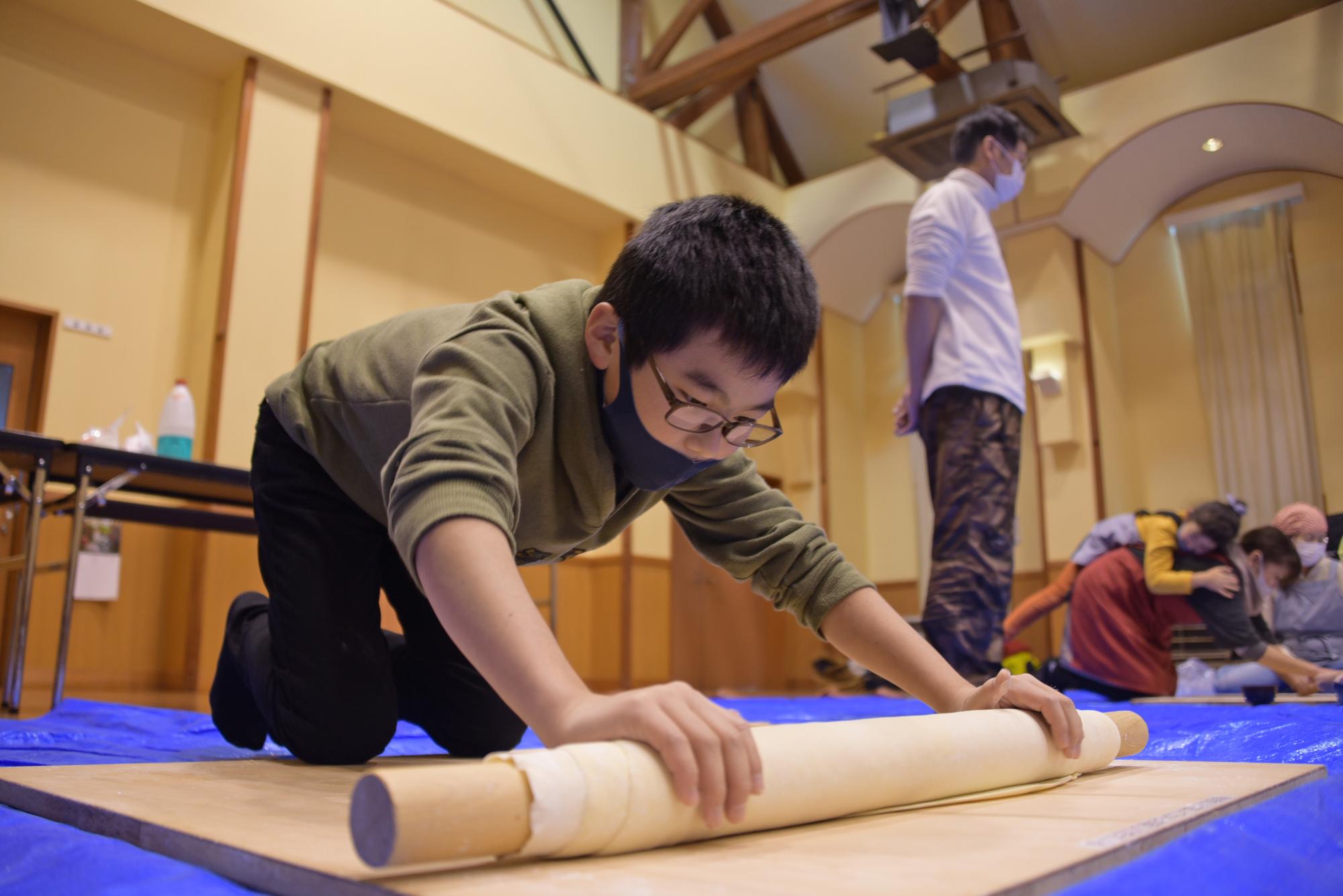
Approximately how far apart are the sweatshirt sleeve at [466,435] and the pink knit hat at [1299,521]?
2.64 metres

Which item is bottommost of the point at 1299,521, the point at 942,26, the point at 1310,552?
the point at 1310,552

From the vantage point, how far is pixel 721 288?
0.86 meters

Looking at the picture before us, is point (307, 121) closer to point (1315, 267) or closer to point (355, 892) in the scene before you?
point (355, 892)

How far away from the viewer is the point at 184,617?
3842 millimetres

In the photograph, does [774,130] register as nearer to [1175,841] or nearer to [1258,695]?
[1258,695]

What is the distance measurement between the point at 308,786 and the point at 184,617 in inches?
127

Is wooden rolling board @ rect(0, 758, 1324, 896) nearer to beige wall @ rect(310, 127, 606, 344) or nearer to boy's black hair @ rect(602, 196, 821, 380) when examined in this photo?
boy's black hair @ rect(602, 196, 821, 380)

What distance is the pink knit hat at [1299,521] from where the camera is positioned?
279 cm

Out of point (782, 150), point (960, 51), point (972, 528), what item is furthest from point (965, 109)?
point (972, 528)

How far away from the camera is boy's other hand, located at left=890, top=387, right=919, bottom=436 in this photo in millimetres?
2561

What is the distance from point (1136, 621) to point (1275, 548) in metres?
0.51

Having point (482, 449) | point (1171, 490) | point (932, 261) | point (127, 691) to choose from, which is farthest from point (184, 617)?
point (1171, 490)

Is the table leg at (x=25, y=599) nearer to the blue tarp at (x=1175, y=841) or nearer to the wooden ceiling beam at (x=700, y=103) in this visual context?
the blue tarp at (x=1175, y=841)

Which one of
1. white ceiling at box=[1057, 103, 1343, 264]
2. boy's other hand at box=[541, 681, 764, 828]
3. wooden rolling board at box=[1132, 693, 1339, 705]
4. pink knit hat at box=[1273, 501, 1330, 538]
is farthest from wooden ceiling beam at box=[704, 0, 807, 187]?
boy's other hand at box=[541, 681, 764, 828]
